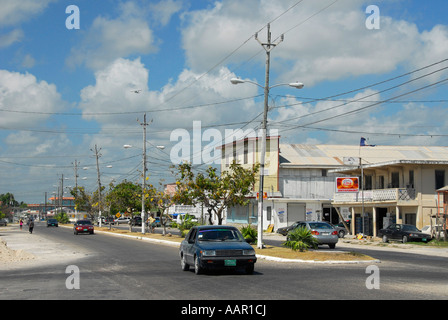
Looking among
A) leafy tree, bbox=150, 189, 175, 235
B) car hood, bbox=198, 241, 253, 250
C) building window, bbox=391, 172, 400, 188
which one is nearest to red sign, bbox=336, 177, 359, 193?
building window, bbox=391, 172, 400, 188

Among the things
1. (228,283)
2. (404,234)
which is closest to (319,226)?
(404,234)

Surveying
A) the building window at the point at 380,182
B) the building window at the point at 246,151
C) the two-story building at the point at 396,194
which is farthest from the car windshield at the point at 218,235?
the building window at the point at 246,151

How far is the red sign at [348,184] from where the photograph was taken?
5162 cm

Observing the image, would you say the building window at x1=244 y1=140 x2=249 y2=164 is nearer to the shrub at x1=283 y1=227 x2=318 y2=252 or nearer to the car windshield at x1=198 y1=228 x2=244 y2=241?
the shrub at x1=283 y1=227 x2=318 y2=252

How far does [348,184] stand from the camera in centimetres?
5181

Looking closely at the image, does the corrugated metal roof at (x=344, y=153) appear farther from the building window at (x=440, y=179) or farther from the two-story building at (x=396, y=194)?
the building window at (x=440, y=179)

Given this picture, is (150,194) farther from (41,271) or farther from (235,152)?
(41,271)

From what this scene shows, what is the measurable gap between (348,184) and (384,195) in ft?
16.2

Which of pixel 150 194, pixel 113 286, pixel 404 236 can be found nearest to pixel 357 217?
pixel 404 236

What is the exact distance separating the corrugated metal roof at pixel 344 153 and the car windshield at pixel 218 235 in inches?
1807

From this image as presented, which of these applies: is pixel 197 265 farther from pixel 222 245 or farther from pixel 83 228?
pixel 83 228

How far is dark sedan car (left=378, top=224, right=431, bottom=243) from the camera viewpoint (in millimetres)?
38719
